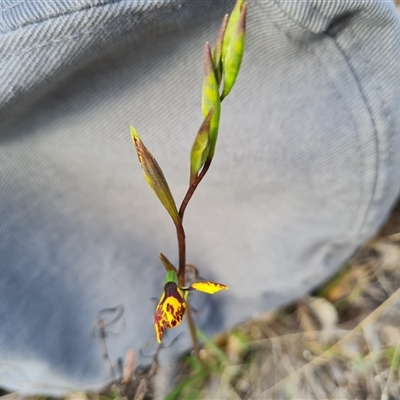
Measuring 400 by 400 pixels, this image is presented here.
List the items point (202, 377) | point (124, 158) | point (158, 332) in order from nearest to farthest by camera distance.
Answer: point (158, 332)
point (124, 158)
point (202, 377)

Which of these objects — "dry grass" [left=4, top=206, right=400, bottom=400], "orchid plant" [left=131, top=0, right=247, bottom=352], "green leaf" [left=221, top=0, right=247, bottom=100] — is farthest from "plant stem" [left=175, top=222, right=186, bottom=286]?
"dry grass" [left=4, top=206, right=400, bottom=400]

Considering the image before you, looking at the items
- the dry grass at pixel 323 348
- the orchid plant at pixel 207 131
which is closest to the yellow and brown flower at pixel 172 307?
the orchid plant at pixel 207 131

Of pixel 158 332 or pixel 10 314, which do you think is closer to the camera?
pixel 158 332

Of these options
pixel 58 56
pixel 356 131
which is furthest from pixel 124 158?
pixel 356 131

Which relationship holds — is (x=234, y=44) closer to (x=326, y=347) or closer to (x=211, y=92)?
(x=211, y=92)

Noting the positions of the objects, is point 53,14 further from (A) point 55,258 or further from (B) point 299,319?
(B) point 299,319

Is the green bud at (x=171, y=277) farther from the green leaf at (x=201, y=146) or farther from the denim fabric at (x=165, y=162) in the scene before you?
the denim fabric at (x=165, y=162)

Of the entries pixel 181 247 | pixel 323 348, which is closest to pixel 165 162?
pixel 181 247
